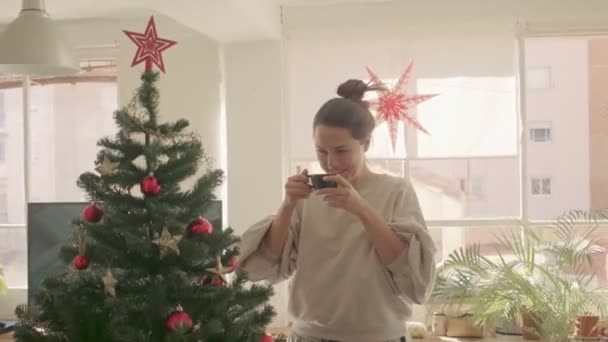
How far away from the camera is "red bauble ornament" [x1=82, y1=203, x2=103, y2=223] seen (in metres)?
1.37

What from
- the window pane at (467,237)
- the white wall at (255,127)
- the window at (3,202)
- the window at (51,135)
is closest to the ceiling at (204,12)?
the white wall at (255,127)

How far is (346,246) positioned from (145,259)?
488 millimetres

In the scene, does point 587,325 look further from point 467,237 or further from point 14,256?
point 14,256

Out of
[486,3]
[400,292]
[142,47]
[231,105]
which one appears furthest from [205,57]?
[400,292]

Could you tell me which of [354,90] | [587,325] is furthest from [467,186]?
[354,90]

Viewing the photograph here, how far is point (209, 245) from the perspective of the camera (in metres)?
1.38

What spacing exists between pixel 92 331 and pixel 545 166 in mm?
2971

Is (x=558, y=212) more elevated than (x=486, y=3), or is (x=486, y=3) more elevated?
(x=486, y=3)

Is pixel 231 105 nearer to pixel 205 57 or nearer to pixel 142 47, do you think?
pixel 205 57

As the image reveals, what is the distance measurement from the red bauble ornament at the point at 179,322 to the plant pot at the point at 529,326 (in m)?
2.37

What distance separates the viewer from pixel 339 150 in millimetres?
1632

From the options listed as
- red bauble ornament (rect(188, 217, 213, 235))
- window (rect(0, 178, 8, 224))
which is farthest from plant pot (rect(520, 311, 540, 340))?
window (rect(0, 178, 8, 224))

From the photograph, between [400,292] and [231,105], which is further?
[231,105]

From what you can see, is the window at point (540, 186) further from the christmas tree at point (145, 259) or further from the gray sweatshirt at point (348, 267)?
the christmas tree at point (145, 259)
